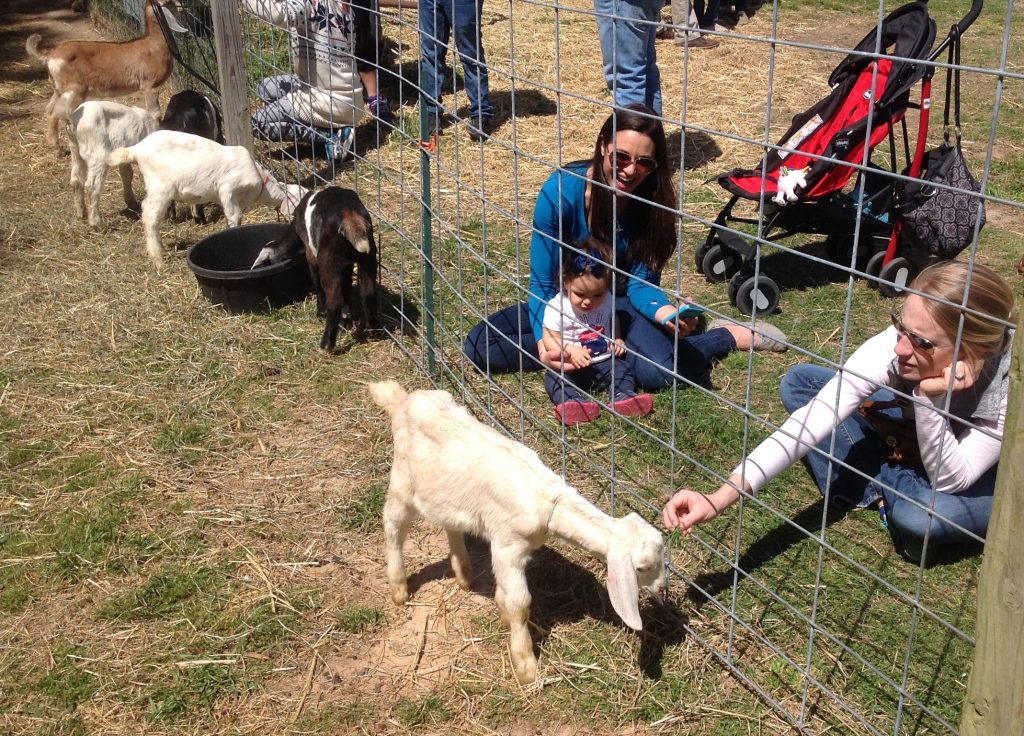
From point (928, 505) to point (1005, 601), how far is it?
5.18 ft

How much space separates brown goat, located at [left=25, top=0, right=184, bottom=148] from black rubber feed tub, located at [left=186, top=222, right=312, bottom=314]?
273cm

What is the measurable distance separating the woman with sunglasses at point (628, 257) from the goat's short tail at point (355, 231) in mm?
708

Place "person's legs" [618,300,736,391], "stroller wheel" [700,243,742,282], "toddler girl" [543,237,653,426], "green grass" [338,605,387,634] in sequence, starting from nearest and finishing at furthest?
"green grass" [338,605,387,634], "toddler girl" [543,237,653,426], "person's legs" [618,300,736,391], "stroller wheel" [700,243,742,282]

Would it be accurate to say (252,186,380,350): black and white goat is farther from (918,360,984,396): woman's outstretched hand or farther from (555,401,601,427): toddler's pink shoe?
(918,360,984,396): woman's outstretched hand

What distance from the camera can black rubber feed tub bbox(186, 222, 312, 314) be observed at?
541 cm

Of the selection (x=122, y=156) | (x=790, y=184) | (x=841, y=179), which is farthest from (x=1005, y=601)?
(x=122, y=156)

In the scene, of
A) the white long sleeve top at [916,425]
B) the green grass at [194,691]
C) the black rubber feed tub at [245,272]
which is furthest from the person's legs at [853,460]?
the black rubber feed tub at [245,272]

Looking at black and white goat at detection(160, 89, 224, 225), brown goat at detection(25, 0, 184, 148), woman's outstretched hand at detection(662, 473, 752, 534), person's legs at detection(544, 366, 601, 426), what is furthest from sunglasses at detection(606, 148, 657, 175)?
brown goat at detection(25, 0, 184, 148)

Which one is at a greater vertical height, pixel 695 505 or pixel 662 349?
pixel 695 505

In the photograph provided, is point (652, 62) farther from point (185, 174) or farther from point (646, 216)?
point (185, 174)

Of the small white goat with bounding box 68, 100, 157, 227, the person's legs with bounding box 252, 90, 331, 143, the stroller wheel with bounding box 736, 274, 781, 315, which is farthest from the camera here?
the person's legs with bounding box 252, 90, 331, 143

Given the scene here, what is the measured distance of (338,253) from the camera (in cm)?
500

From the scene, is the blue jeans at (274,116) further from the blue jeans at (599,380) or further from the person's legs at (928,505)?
the person's legs at (928,505)

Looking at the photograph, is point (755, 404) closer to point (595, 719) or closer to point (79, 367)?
point (595, 719)
